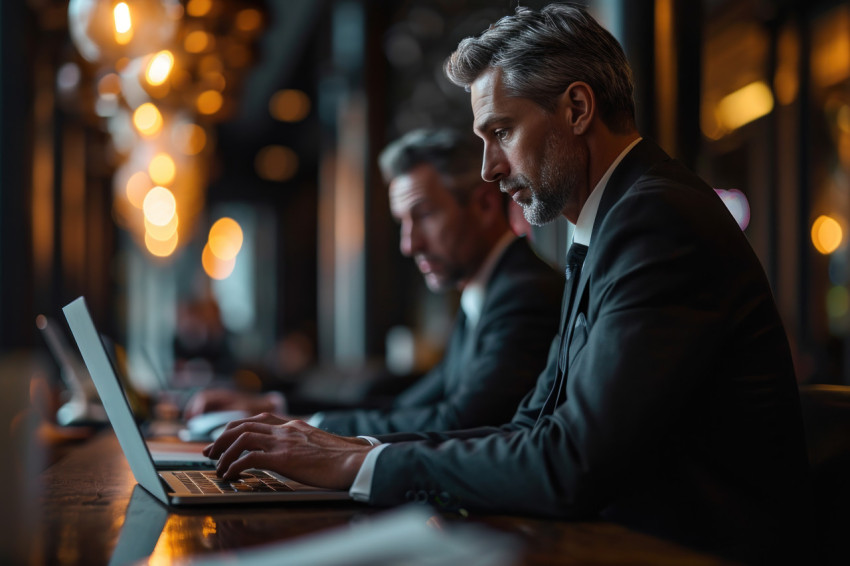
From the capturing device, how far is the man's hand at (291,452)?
1148 mm

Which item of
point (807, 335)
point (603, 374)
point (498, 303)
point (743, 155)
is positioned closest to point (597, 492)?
point (603, 374)

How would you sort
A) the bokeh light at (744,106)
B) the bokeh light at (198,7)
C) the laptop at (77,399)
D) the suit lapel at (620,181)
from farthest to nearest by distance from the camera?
the bokeh light at (744,106)
the bokeh light at (198,7)
the laptop at (77,399)
the suit lapel at (620,181)

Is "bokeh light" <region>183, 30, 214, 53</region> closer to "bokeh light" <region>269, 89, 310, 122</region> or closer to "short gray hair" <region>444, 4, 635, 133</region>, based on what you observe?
"short gray hair" <region>444, 4, 635, 133</region>

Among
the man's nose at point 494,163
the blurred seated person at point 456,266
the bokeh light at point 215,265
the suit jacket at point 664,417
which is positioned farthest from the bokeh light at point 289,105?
the suit jacket at point 664,417

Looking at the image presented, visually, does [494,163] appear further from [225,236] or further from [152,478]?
[225,236]

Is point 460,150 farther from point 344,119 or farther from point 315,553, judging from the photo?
point 344,119

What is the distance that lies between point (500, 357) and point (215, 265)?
14.0 metres

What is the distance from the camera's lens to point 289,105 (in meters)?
12.2

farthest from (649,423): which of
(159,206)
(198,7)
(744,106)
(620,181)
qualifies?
(744,106)

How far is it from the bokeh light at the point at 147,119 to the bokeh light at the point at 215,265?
38.3 feet

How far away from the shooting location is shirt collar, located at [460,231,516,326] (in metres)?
2.45

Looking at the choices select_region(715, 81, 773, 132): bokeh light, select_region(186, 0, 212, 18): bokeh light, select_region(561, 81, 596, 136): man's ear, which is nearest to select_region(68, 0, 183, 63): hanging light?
select_region(186, 0, 212, 18): bokeh light

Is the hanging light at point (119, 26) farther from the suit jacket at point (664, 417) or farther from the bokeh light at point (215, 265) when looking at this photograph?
the bokeh light at point (215, 265)

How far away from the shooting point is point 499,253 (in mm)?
2439
